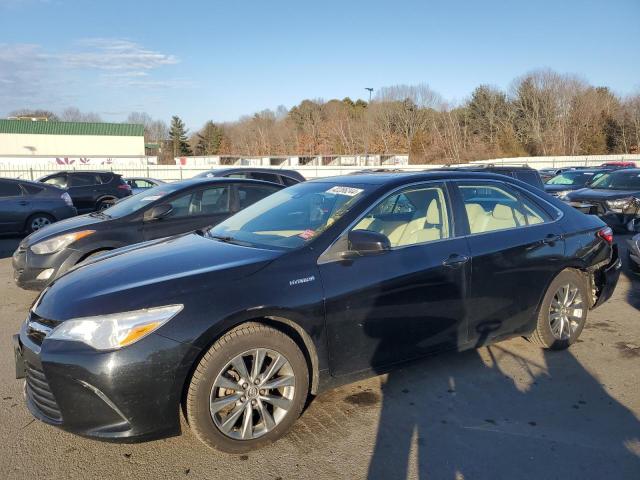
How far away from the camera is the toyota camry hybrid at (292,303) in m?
2.75

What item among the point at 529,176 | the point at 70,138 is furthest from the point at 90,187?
the point at 70,138

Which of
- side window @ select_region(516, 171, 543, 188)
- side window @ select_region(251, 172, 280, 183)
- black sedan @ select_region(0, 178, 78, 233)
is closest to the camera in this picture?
side window @ select_region(516, 171, 543, 188)

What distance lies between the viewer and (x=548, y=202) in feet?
15.7

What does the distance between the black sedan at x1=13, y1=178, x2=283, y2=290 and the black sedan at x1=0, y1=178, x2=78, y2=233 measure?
5661 mm

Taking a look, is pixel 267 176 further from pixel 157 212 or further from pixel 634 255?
pixel 634 255

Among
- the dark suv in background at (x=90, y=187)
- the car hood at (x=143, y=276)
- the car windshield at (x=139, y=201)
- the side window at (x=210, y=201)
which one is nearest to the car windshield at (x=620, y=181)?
the side window at (x=210, y=201)

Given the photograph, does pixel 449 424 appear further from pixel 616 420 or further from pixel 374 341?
pixel 616 420

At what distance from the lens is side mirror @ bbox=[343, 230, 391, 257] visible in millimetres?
3307

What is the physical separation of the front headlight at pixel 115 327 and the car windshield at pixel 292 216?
999 millimetres

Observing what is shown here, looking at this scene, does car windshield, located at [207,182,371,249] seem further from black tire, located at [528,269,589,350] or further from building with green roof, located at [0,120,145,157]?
building with green roof, located at [0,120,145,157]

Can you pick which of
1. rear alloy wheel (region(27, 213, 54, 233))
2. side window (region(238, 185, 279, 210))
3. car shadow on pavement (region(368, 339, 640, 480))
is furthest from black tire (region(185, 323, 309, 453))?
rear alloy wheel (region(27, 213, 54, 233))

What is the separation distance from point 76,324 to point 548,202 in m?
4.11

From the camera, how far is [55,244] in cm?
593

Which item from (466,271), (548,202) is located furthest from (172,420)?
(548,202)
